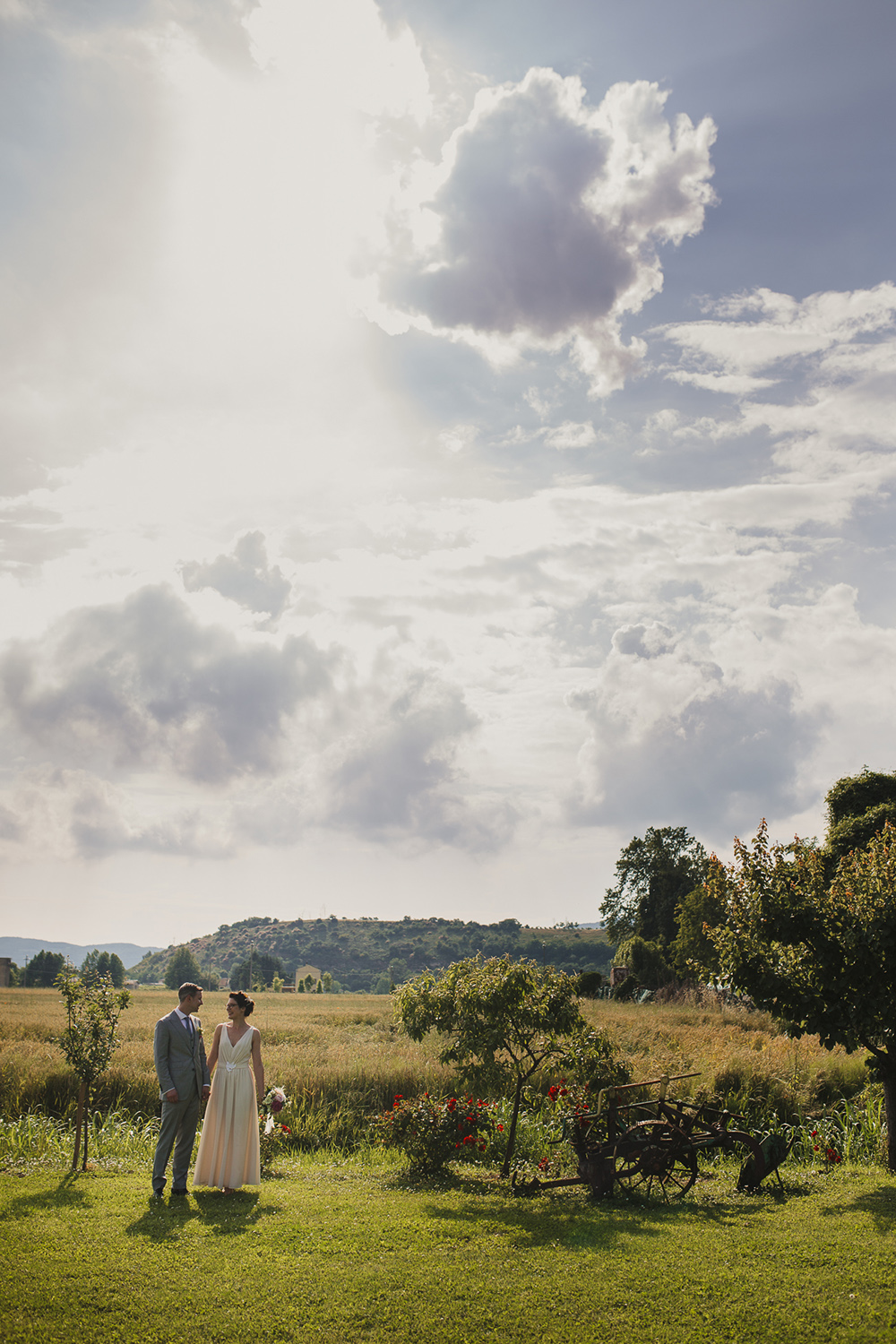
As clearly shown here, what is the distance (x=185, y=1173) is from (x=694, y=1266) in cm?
558

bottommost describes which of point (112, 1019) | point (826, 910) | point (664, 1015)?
point (664, 1015)

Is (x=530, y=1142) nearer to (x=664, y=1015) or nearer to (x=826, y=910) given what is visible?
(x=826, y=910)

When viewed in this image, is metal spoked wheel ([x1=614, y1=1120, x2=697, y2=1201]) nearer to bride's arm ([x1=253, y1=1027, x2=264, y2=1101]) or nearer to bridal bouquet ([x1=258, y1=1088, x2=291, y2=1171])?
bride's arm ([x1=253, y1=1027, x2=264, y2=1101])

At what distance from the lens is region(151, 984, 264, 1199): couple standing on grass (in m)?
9.92

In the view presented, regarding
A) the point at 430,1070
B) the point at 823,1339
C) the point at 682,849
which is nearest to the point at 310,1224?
the point at 823,1339

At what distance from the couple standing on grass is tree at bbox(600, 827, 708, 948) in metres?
42.5

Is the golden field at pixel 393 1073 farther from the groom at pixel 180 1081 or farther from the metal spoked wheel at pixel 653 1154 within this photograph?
the groom at pixel 180 1081

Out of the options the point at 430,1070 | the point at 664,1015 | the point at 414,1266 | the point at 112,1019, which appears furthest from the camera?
the point at 664,1015

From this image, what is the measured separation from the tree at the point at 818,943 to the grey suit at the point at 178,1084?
22.4 feet

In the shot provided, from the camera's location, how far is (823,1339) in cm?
599

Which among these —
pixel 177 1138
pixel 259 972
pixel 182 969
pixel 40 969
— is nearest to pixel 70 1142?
pixel 177 1138

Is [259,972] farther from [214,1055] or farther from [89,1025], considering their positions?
[214,1055]

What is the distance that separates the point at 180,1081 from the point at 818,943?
7.98 metres

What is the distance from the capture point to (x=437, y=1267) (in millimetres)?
7266
